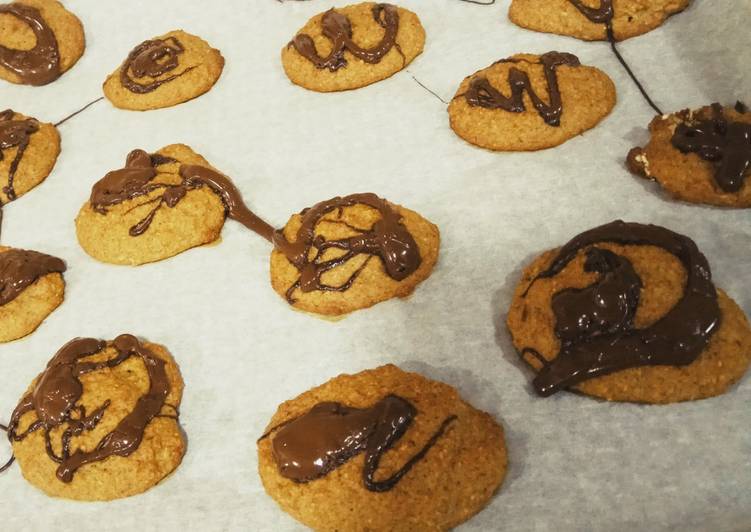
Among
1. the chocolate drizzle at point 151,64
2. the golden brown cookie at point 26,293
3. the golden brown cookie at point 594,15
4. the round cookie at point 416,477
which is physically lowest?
the golden brown cookie at point 26,293

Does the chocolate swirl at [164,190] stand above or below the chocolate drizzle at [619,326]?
below

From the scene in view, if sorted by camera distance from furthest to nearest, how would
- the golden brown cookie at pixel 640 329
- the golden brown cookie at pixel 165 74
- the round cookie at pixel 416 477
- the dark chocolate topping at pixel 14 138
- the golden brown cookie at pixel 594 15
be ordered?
the golden brown cookie at pixel 165 74 < the dark chocolate topping at pixel 14 138 < the golden brown cookie at pixel 594 15 < the golden brown cookie at pixel 640 329 < the round cookie at pixel 416 477

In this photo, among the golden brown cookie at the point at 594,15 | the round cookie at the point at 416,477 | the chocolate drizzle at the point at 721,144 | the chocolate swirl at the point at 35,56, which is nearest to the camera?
the round cookie at the point at 416,477

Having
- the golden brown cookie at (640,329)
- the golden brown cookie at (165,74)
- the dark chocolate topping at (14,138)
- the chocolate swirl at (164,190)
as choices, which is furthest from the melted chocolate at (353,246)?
the dark chocolate topping at (14,138)

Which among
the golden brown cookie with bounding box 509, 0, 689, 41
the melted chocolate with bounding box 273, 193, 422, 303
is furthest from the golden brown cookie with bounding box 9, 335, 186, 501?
the golden brown cookie with bounding box 509, 0, 689, 41

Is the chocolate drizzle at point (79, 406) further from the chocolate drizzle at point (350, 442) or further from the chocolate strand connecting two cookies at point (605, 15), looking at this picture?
the chocolate strand connecting two cookies at point (605, 15)

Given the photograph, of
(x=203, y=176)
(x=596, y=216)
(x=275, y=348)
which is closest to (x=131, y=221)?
Result: (x=203, y=176)

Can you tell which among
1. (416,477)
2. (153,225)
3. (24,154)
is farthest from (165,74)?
(416,477)
